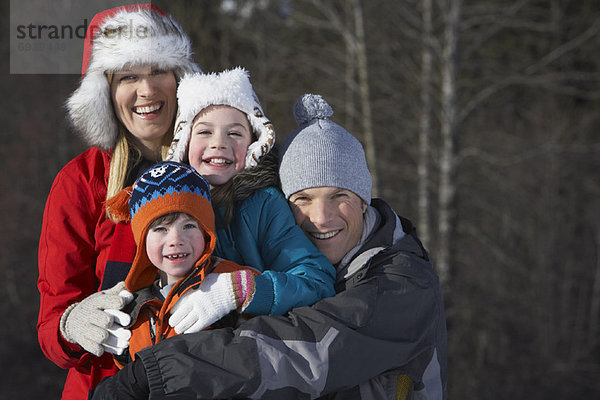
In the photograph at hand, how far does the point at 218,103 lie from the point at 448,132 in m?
5.52

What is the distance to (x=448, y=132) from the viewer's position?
760cm

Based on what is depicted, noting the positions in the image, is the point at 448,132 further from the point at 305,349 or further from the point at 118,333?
the point at 118,333

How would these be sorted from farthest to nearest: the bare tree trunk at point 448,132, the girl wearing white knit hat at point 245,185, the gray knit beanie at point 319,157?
the bare tree trunk at point 448,132 < the gray knit beanie at point 319,157 < the girl wearing white knit hat at point 245,185

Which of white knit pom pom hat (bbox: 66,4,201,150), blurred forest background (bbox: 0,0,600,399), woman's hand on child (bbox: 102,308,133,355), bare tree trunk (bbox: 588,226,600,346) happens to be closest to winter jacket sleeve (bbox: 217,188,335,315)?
woman's hand on child (bbox: 102,308,133,355)

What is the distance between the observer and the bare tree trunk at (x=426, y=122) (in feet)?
25.2

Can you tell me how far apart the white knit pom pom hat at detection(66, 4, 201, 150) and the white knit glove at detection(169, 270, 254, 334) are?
1015mm

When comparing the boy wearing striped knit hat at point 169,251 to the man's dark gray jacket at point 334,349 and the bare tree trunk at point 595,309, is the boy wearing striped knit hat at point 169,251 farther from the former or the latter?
the bare tree trunk at point 595,309

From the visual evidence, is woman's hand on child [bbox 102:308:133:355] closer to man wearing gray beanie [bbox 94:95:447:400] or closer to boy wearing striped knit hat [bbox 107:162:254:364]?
boy wearing striped knit hat [bbox 107:162:254:364]

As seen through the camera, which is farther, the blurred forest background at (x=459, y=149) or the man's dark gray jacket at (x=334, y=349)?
the blurred forest background at (x=459, y=149)

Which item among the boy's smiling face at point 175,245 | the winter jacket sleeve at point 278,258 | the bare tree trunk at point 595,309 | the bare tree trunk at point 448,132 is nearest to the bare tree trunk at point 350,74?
the bare tree trunk at point 448,132

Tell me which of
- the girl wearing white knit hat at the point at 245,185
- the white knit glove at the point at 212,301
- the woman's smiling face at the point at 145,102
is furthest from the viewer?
the woman's smiling face at the point at 145,102

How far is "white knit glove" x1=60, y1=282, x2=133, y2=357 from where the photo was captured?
2180 millimetres

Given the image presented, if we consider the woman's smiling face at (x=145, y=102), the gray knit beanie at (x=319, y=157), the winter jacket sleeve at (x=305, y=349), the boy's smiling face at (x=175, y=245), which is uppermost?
the woman's smiling face at (x=145, y=102)

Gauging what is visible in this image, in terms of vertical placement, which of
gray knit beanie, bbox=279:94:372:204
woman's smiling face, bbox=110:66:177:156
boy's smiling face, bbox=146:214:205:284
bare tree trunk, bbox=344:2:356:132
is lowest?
boy's smiling face, bbox=146:214:205:284
